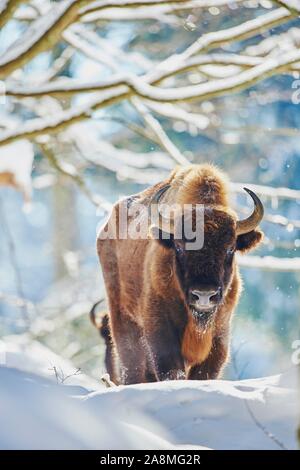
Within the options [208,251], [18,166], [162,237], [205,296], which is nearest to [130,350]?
[162,237]

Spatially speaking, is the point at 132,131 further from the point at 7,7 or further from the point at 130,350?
the point at 7,7

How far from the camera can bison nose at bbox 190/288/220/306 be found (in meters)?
5.15

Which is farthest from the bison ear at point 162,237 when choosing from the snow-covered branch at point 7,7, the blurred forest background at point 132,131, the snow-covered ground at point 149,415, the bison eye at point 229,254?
the snow-covered ground at point 149,415

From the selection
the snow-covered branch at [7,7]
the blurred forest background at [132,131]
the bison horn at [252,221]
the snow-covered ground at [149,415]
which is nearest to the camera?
the snow-covered ground at [149,415]

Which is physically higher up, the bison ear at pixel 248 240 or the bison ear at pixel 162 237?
the bison ear at pixel 162 237

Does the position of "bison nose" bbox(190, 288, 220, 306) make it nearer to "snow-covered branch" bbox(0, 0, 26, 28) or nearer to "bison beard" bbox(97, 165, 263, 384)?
"bison beard" bbox(97, 165, 263, 384)

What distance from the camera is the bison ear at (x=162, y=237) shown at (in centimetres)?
582

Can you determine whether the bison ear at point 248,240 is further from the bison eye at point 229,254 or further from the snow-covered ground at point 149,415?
the snow-covered ground at point 149,415

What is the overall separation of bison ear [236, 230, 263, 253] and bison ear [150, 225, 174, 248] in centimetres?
54

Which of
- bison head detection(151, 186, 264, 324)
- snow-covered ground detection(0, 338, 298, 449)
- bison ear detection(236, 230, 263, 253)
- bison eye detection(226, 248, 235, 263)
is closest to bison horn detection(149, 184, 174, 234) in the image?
bison head detection(151, 186, 264, 324)

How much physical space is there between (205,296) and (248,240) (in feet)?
3.56

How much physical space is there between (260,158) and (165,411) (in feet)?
43.3

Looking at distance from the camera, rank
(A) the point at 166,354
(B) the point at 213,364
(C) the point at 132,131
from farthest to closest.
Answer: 1. (C) the point at 132,131
2. (B) the point at 213,364
3. (A) the point at 166,354

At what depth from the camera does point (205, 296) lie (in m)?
5.15
